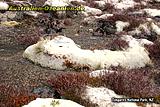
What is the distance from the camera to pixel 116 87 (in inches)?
390

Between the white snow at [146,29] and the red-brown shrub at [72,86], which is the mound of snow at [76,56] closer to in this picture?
the red-brown shrub at [72,86]

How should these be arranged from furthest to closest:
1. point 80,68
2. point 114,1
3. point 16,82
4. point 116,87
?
point 114,1 < point 80,68 < point 16,82 < point 116,87

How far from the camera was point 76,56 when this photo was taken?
14.1 m

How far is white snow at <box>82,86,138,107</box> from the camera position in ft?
30.5

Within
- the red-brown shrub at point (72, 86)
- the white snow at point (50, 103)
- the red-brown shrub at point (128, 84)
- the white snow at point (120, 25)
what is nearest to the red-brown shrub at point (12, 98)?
the white snow at point (50, 103)

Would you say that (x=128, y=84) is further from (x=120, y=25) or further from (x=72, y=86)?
(x=120, y=25)

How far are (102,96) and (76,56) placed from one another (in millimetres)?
4710

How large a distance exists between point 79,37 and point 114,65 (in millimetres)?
5649

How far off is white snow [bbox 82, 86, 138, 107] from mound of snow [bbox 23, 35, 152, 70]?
13.1ft

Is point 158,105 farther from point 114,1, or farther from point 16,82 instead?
point 114,1

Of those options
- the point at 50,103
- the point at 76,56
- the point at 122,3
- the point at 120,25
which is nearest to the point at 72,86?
the point at 50,103

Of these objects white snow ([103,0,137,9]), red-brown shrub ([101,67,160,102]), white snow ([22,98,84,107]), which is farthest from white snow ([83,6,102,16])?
white snow ([22,98,84,107])

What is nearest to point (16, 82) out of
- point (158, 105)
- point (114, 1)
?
point (158, 105)

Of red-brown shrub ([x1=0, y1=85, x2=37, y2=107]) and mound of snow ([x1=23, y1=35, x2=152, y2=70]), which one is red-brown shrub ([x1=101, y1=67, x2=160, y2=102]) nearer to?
red-brown shrub ([x1=0, y1=85, x2=37, y2=107])
